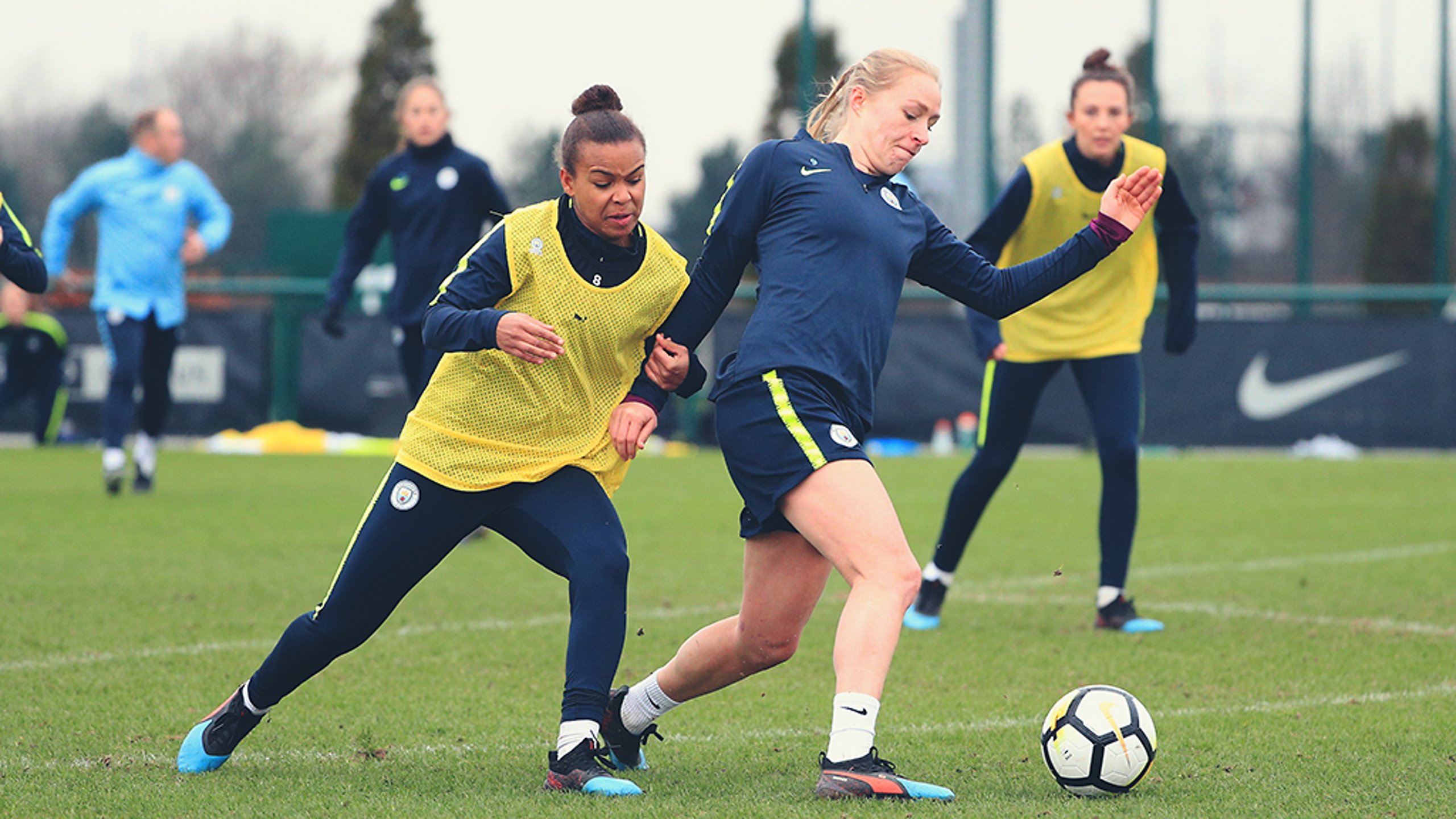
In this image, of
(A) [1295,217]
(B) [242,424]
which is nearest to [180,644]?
(B) [242,424]

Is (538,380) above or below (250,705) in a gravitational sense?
above

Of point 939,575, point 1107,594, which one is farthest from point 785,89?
point 1107,594

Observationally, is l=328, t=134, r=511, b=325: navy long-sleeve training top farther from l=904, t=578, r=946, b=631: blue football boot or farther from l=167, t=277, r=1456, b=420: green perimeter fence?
l=167, t=277, r=1456, b=420: green perimeter fence

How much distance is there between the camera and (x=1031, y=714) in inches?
189

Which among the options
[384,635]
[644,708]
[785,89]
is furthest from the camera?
[785,89]

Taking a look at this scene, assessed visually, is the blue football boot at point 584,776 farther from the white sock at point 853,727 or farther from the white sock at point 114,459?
the white sock at point 114,459

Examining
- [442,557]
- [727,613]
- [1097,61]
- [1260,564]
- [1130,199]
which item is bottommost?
[1260,564]

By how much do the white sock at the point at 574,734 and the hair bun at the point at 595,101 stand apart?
56.8 inches

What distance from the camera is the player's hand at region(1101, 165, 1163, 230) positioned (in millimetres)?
4121

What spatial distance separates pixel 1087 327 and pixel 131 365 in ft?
23.1

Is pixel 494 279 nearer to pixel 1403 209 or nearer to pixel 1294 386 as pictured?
pixel 1294 386

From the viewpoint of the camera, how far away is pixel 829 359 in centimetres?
390

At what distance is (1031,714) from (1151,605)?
8.36 feet

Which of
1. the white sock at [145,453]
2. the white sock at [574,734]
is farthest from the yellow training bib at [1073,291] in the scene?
the white sock at [145,453]
